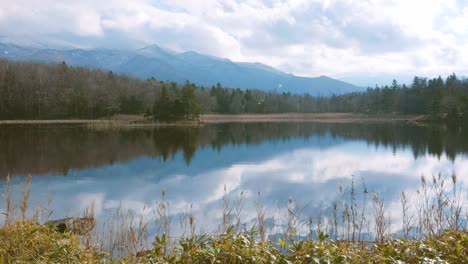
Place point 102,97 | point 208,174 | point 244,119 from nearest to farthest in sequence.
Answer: point 208,174 → point 102,97 → point 244,119

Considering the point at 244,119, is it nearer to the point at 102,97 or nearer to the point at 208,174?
the point at 102,97

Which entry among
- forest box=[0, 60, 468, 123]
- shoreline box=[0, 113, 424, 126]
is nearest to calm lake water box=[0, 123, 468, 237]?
forest box=[0, 60, 468, 123]

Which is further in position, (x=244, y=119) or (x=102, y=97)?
(x=244, y=119)

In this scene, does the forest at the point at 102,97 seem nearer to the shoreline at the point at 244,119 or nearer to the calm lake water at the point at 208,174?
the shoreline at the point at 244,119

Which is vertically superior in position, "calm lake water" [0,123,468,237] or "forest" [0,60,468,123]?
"forest" [0,60,468,123]

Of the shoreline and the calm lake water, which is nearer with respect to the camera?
the calm lake water

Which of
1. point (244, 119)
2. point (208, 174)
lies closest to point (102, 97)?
point (244, 119)

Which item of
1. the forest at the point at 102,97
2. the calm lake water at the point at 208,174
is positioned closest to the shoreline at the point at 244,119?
the forest at the point at 102,97

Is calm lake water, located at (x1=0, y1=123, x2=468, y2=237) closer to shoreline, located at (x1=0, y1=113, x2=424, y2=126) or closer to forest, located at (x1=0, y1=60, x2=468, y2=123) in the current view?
forest, located at (x1=0, y1=60, x2=468, y2=123)

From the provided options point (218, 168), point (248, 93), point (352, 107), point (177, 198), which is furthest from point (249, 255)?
point (352, 107)

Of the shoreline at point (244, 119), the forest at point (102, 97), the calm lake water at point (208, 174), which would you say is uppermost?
the forest at point (102, 97)

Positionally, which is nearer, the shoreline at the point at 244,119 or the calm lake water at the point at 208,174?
the calm lake water at the point at 208,174

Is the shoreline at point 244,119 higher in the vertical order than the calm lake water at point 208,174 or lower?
higher

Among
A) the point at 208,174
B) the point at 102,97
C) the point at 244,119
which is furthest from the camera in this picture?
the point at 244,119
